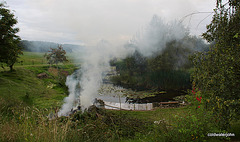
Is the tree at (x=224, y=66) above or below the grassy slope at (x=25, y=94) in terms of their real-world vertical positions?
above

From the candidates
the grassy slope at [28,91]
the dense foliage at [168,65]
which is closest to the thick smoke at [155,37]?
the dense foliage at [168,65]

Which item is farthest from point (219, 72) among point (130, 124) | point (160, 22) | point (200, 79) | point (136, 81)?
point (160, 22)

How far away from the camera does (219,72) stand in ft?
11.3

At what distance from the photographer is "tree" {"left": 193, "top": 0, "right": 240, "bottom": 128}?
323cm

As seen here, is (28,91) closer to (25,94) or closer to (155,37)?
(25,94)

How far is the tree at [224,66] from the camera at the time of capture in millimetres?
3230

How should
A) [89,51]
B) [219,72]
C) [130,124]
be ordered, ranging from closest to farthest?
1. [219,72]
2. [130,124]
3. [89,51]

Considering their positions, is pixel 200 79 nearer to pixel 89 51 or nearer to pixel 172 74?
pixel 89 51

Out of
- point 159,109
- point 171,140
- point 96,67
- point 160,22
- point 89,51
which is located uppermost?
point 160,22

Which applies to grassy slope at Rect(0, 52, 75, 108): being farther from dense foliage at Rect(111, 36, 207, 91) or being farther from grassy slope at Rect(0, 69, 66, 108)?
dense foliage at Rect(111, 36, 207, 91)

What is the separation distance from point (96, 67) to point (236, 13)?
15892 millimetres

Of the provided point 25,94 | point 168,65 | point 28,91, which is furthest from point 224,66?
point 168,65

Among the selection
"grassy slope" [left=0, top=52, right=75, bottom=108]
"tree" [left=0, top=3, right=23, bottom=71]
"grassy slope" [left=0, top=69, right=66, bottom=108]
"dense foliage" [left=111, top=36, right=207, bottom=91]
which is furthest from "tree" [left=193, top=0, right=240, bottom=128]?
"dense foliage" [left=111, top=36, right=207, bottom=91]

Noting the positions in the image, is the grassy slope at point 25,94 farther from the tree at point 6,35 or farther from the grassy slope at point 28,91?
the tree at point 6,35
